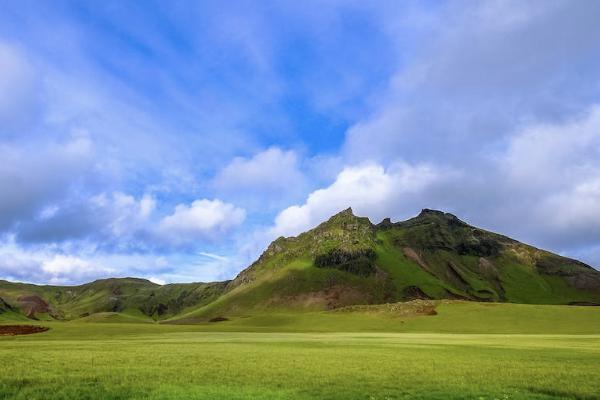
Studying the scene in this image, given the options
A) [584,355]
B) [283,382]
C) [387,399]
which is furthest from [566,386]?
[584,355]

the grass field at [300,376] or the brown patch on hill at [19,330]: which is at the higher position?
the brown patch on hill at [19,330]

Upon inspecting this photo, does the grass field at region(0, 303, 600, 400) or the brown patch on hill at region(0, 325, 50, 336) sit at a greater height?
the brown patch on hill at region(0, 325, 50, 336)

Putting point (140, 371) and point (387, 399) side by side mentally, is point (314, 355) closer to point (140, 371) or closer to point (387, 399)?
point (140, 371)

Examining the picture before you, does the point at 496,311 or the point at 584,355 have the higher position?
the point at 496,311

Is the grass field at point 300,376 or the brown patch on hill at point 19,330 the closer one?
the grass field at point 300,376

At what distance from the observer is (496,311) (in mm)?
148750

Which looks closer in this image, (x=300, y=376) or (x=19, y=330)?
(x=300, y=376)

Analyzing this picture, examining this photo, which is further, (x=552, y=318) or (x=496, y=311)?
(x=496, y=311)

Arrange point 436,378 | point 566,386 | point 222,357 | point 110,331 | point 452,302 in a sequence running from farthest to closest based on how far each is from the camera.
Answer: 1. point 452,302
2. point 110,331
3. point 222,357
4. point 436,378
5. point 566,386

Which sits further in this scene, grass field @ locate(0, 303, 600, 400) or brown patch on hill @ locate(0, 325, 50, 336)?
brown patch on hill @ locate(0, 325, 50, 336)

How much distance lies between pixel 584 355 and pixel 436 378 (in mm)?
24003

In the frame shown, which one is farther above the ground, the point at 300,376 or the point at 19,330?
the point at 19,330

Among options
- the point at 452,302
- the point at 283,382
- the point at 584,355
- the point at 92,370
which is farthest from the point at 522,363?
the point at 452,302

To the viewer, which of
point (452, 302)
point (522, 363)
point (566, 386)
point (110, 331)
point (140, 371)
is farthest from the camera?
point (452, 302)
